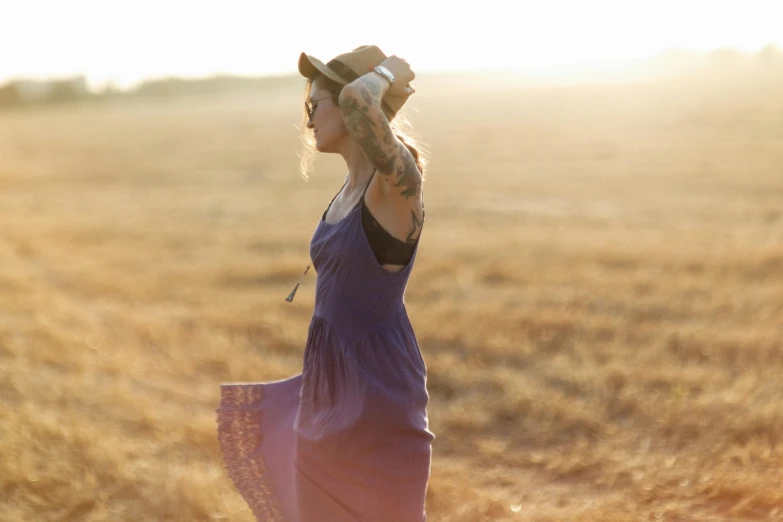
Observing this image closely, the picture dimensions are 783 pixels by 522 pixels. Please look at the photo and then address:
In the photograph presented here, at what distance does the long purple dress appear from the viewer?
2359 millimetres

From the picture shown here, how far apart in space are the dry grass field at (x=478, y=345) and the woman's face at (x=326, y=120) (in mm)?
2164

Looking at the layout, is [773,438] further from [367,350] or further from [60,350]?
[60,350]

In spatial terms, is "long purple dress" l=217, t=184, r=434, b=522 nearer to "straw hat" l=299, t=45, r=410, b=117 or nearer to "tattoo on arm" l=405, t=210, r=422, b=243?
"tattoo on arm" l=405, t=210, r=422, b=243

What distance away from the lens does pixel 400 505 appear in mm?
2404

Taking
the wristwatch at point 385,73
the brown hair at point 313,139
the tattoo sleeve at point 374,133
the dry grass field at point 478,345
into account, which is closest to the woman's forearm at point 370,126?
the tattoo sleeve at point 374,133

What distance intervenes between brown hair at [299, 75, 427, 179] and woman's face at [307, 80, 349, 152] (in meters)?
0.02

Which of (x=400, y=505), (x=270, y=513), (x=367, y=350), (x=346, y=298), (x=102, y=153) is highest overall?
(x=346, y=298)

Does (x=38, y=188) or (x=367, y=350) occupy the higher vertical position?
(x=367, y=350)

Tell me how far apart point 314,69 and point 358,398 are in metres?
0.96

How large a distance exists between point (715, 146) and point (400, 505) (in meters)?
24.9

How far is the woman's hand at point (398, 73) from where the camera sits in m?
2.25

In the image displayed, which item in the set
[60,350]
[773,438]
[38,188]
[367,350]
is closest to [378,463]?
[367,350]

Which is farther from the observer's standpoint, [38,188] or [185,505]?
[38,188]

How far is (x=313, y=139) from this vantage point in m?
Result: 2.62
